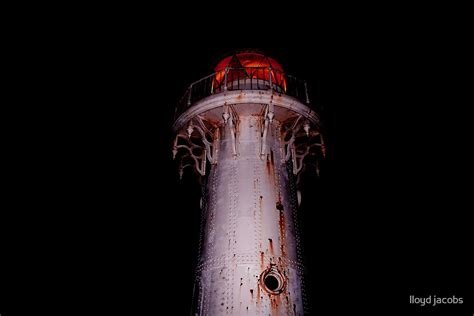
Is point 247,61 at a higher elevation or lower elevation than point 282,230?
higher

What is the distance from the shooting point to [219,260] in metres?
9.96

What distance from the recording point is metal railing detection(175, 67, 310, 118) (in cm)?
1279

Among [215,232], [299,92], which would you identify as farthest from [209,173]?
[299,92]

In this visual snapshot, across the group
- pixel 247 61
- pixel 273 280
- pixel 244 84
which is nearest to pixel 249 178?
pixel 273 280

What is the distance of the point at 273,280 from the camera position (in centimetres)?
955

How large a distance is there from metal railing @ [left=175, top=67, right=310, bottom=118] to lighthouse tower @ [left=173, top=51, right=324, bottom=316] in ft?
0.12

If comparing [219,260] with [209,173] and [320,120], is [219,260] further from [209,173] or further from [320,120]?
[320,120]

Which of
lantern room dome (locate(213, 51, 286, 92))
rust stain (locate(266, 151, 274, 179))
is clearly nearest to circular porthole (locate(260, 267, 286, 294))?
rust stain (locate(266, 151, 274, 179))

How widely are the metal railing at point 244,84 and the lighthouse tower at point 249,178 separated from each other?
0.04 meters

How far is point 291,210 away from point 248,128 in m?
2.95

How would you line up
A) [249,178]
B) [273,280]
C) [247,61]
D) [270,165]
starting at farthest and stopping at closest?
[247,61]
[270,165]
[249,178]
[273,280]

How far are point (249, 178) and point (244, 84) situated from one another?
3.53m

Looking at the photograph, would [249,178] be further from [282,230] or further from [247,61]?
[247,61]

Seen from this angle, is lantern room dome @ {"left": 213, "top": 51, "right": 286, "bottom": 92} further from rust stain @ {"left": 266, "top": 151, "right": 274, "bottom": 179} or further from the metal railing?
rust stain @ {"left": 266, "top": 151, "right": 274, "bottom": 179}
